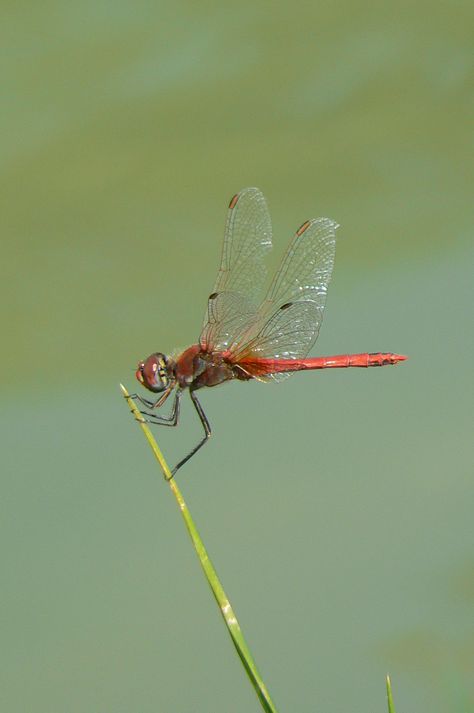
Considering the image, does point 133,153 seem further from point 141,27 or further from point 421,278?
point 421,278

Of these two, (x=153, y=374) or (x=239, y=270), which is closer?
(x=153, y=374)

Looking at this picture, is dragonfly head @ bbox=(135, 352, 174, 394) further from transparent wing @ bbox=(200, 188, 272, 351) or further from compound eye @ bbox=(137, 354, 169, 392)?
transparent wing @ bbox=(200, 188, 272, 351)

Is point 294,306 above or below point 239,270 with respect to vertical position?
below

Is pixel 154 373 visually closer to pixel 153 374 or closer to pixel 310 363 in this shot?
pixel 153 374

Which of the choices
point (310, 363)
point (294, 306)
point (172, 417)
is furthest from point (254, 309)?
point (172, 417)

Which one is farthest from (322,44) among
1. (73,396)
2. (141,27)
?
(73,396)

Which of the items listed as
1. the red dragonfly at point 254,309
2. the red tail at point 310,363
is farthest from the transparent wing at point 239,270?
the red tail at point 310,363
